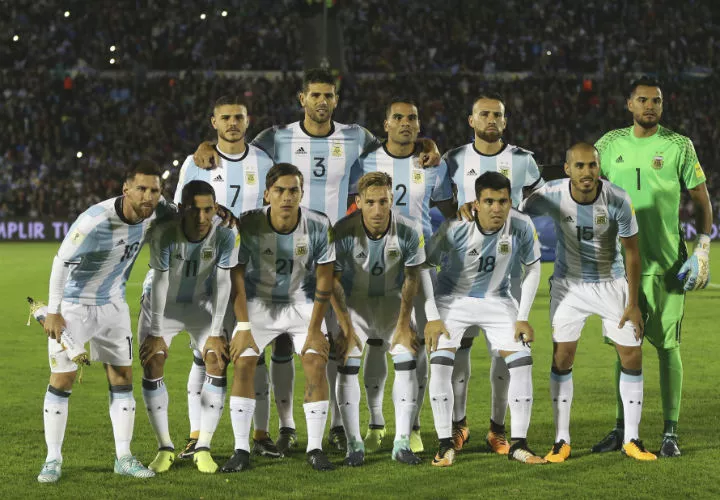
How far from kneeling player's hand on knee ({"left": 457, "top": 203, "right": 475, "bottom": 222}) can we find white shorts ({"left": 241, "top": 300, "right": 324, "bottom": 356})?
3.31 feet

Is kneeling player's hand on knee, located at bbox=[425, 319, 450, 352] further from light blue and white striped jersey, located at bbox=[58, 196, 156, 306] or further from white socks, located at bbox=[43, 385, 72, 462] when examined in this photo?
white socks, located at bbox=[43, 385, 72, 462]

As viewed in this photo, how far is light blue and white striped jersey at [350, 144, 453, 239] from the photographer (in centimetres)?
676

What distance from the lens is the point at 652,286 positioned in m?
6.58

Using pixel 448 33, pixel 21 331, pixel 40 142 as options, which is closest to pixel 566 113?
pixel 448 33

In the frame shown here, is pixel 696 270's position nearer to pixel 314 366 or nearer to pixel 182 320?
pixel 314 366

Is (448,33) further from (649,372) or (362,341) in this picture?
(362,341)

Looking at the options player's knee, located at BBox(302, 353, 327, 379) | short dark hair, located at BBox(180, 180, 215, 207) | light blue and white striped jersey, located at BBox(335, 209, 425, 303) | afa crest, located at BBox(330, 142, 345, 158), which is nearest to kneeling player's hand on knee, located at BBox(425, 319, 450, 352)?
light blue and white striped jersey, located at BBox(335, 209, 425, 303)

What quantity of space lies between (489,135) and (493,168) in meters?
0.20

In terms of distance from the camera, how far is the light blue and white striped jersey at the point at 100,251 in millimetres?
5680

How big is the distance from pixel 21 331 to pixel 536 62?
23290 mm

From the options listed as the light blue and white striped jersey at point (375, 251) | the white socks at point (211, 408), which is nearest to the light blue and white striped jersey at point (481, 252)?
the light blue and white striped jersey at point (375, 251)

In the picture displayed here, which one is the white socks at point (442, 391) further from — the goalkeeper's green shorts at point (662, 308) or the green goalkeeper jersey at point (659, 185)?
the green goalkeeper jersey at point (659, 185)

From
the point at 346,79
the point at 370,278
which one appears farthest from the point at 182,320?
the point at 346,79

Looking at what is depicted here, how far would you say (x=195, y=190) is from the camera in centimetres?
592
